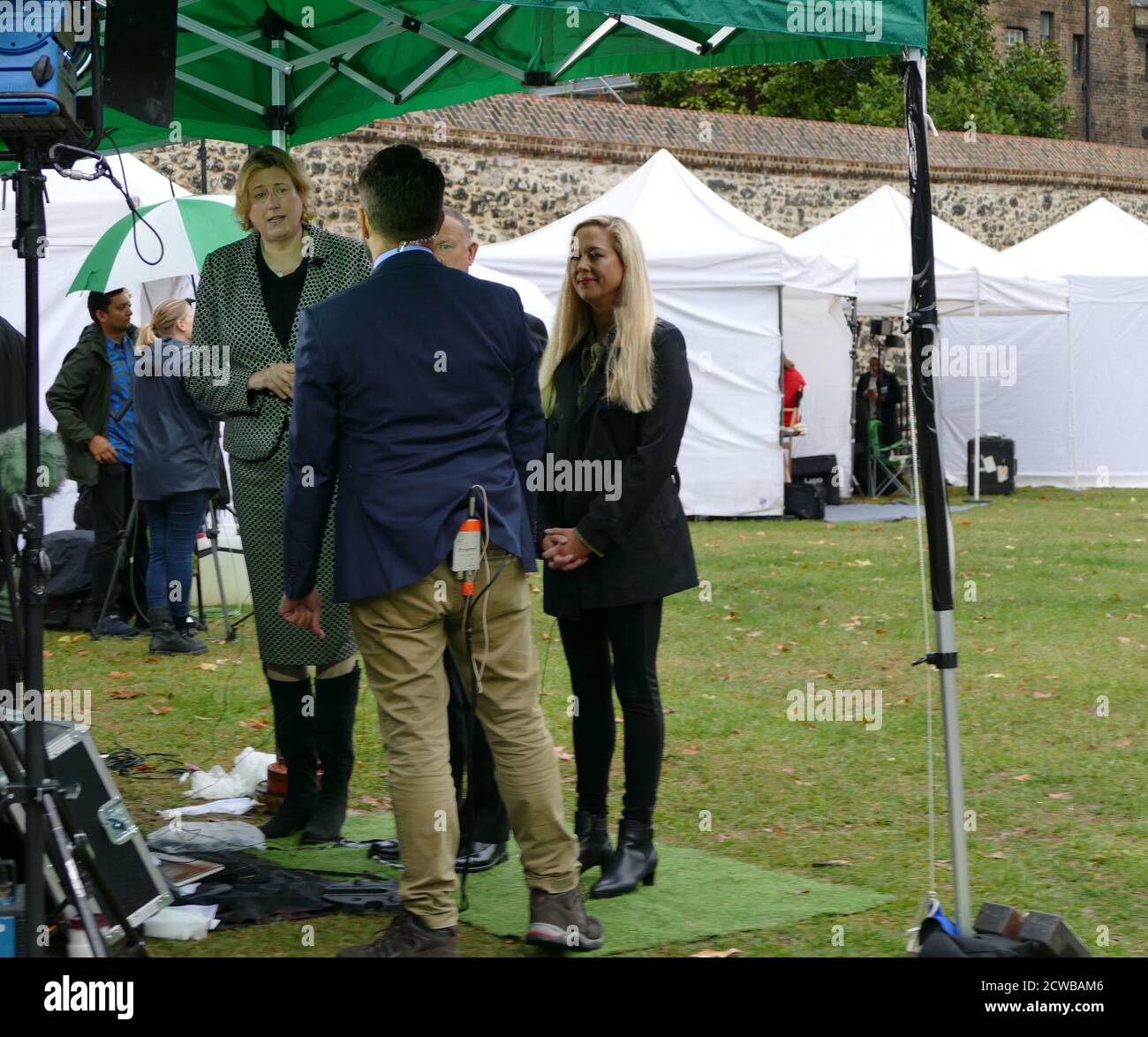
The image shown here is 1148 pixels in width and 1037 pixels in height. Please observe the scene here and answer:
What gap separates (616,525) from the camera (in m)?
4.45

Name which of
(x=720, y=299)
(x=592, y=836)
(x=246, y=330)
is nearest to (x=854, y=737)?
(x=592, y=836)

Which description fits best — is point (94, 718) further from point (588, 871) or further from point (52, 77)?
point (52, 77)

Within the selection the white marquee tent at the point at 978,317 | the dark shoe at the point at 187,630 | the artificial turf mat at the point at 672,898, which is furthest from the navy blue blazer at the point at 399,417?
the white marquee tent at the point at 978,317

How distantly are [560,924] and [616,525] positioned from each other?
44.1 inches

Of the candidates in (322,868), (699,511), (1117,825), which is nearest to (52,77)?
(322,868)

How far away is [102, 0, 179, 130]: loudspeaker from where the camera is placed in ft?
13.9

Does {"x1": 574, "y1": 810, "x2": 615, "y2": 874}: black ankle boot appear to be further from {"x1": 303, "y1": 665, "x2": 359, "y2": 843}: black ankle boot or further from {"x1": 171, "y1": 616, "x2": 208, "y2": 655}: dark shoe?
{"x1": 171, "y1": 616, "x2": 208, "y2": 655}: dark shoe

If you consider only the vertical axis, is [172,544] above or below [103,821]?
above

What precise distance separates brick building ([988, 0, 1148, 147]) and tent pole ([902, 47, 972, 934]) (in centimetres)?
5156

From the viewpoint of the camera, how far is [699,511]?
16578mm

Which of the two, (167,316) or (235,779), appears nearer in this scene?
(235,779)

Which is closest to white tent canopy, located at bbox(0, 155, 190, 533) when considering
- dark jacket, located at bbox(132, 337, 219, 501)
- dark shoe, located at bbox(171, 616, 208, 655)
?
dark shoe, located at bbox(171, 616, 208, 655)

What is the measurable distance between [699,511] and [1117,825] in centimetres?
1134

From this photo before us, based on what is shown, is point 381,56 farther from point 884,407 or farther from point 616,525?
point 884,407
